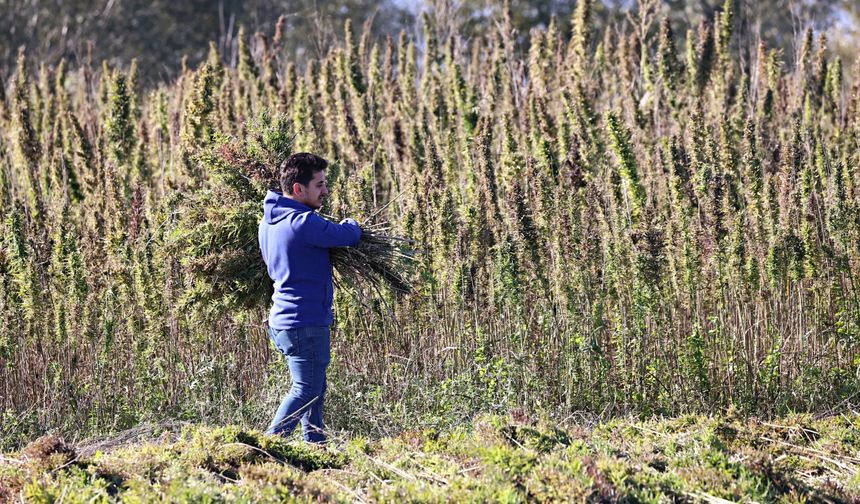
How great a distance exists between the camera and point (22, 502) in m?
3.95

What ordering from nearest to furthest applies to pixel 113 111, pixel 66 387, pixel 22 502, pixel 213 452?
pixel 22 502 → pixel 213 452 → pixel 66 387 → pixel 113 111

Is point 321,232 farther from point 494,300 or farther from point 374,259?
point 494,300

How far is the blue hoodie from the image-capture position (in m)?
4.98

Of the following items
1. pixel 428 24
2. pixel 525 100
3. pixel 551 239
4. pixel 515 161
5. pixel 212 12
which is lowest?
pixel 551 239

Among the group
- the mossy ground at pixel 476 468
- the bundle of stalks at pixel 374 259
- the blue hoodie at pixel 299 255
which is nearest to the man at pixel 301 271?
the blue hoodie at pixel 299 255

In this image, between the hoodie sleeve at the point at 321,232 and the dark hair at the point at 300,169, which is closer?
the hoodie sleeve at the point at 321,232

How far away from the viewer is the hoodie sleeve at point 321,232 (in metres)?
4.96

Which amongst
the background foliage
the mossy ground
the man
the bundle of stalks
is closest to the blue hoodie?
the man

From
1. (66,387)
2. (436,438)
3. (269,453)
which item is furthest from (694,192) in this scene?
(66,387)

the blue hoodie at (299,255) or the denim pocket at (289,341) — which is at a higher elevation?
the blue hoodie at (299,255)

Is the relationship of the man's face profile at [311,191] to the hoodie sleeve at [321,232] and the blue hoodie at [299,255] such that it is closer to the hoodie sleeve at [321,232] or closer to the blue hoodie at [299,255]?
the blue hoodie at [299,255]

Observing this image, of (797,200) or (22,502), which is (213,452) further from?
(797,200)

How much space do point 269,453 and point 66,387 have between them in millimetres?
2194

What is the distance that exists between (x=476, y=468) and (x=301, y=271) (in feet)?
4.43
